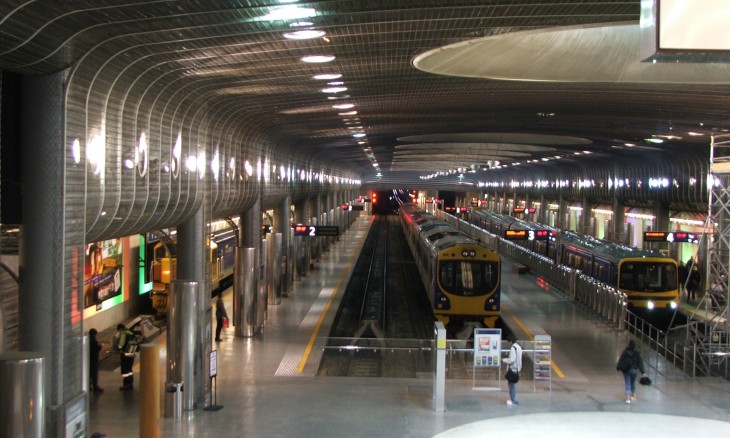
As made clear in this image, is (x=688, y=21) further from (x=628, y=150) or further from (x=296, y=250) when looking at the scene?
(x=628, y=150)

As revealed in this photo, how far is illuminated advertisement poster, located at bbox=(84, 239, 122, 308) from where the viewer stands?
16.8 meters

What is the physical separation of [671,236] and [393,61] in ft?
64.8

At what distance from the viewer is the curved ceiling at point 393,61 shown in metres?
7.24

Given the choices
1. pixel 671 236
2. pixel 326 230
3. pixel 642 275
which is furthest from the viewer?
pixel 671 236

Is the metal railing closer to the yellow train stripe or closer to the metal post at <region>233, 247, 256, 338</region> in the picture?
the yellow train stripe

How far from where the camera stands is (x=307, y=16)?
7.88 meters

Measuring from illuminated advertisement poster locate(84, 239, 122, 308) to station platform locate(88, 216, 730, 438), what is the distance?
9.39 feet

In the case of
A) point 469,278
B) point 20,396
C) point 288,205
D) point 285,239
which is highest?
point 288,205

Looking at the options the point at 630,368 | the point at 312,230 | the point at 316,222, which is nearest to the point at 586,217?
the point at 316,222

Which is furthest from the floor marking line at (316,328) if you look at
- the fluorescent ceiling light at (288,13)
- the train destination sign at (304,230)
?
the fluorescent ceiling light at (288,13)

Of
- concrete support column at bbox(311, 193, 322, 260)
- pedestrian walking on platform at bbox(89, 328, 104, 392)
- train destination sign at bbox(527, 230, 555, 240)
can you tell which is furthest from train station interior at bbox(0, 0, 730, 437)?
concrete support column at bbox(311, 193, 322, 260)

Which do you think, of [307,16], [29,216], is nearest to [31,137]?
[29,216]

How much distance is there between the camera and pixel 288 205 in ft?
83.6

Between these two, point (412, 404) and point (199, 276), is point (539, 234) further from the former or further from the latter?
point (199, 276)
